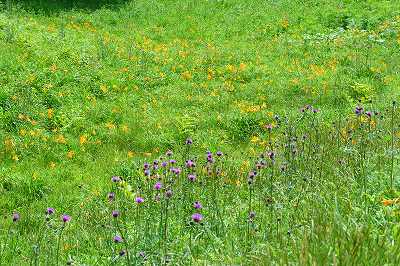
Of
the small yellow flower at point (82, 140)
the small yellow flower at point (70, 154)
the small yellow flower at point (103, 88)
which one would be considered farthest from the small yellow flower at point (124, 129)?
the small yellow flower at point (103, 88)

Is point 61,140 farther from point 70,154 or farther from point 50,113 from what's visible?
point 50,113

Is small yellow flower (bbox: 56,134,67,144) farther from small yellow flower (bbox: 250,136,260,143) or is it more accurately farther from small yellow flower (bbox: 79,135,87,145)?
small yellow flower (bbox: 250,136,260,143)

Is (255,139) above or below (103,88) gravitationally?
below

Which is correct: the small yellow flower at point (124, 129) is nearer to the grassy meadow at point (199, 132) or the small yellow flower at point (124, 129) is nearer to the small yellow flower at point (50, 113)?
the grassy meadow at point (199, 132)

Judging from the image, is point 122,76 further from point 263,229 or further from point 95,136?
point 263,229

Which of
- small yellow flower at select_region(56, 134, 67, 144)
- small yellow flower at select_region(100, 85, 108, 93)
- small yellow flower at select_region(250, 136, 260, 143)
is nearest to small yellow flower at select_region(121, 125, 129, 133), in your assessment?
small yellow flower at select_region(56, 134, 67, 144)

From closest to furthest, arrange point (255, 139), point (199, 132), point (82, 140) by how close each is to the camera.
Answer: point (82, 140), point (255, 139), point (199, 132)

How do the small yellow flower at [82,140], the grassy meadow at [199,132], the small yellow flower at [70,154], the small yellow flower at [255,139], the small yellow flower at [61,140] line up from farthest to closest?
the small yellow flower at [255,139]
the small yellow flower at [82,140]
the small yellow flower at [61,140]
the small yellow flower at [70,154]
the grassy meadow at [199,132]

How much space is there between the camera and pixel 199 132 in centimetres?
1263

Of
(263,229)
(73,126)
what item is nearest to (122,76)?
(73,126)

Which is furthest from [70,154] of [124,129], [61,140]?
[124,129]

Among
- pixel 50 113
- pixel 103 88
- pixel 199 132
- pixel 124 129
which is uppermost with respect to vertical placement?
pixel 50 113

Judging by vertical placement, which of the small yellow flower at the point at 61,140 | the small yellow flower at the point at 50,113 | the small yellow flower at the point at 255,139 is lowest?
the small yellow flower at the point at 255,139

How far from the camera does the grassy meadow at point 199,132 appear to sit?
468 centimetres
